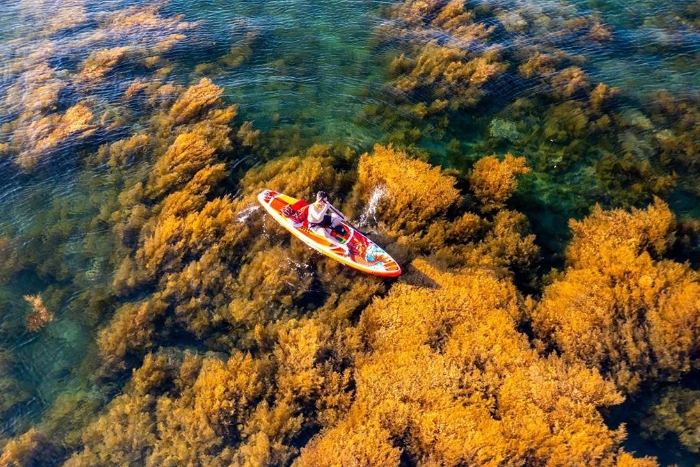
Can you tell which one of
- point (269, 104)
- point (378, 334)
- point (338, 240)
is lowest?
point (378, 334)

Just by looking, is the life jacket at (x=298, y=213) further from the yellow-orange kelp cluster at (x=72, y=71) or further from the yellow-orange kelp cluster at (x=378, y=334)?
the yellow-orange kelp cluster at (x=72, y=71)

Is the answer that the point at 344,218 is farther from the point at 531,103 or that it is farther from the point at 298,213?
the point at 531,103

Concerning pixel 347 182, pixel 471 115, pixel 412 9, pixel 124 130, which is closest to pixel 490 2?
pixel 412 9

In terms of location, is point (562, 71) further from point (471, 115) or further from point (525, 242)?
point (525, 242)

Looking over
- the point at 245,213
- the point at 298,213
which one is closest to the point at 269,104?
the point at 245,213

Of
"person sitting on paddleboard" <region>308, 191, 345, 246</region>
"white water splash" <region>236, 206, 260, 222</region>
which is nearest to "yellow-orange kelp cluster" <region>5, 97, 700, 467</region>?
"white water splash" <region>236, 206, 260, 222</region>
